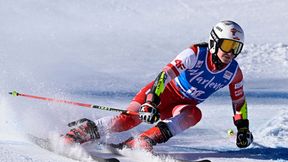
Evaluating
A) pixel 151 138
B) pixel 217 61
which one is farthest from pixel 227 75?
pixel 151 138

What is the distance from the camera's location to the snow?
650 cm

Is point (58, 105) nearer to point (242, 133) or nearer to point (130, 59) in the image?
point (242, 133)

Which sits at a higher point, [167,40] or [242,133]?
[167,40]

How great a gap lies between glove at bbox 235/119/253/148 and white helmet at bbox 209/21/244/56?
0.69 m

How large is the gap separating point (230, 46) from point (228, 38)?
0.24ft

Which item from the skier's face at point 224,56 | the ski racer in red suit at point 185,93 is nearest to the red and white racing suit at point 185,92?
the ski racer in red suit at point 185,93

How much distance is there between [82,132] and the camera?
18.6 feet

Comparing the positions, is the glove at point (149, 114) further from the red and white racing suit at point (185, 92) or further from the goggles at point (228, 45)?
the goggles at point (228, 45)

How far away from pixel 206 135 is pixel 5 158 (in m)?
3.38

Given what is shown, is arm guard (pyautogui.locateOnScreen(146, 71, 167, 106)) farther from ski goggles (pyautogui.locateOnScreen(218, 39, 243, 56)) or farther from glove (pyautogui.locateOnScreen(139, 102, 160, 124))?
ski goggles (pyautogui.locateOnScreen(218, 39, 243, 56))

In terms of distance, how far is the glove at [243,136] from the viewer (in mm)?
5949

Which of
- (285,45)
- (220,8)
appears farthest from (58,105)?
(220,8)

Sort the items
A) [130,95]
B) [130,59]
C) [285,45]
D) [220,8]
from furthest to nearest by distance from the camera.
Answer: [220,8], [285,45], [130,59], [130,95]

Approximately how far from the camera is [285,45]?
1484cm
